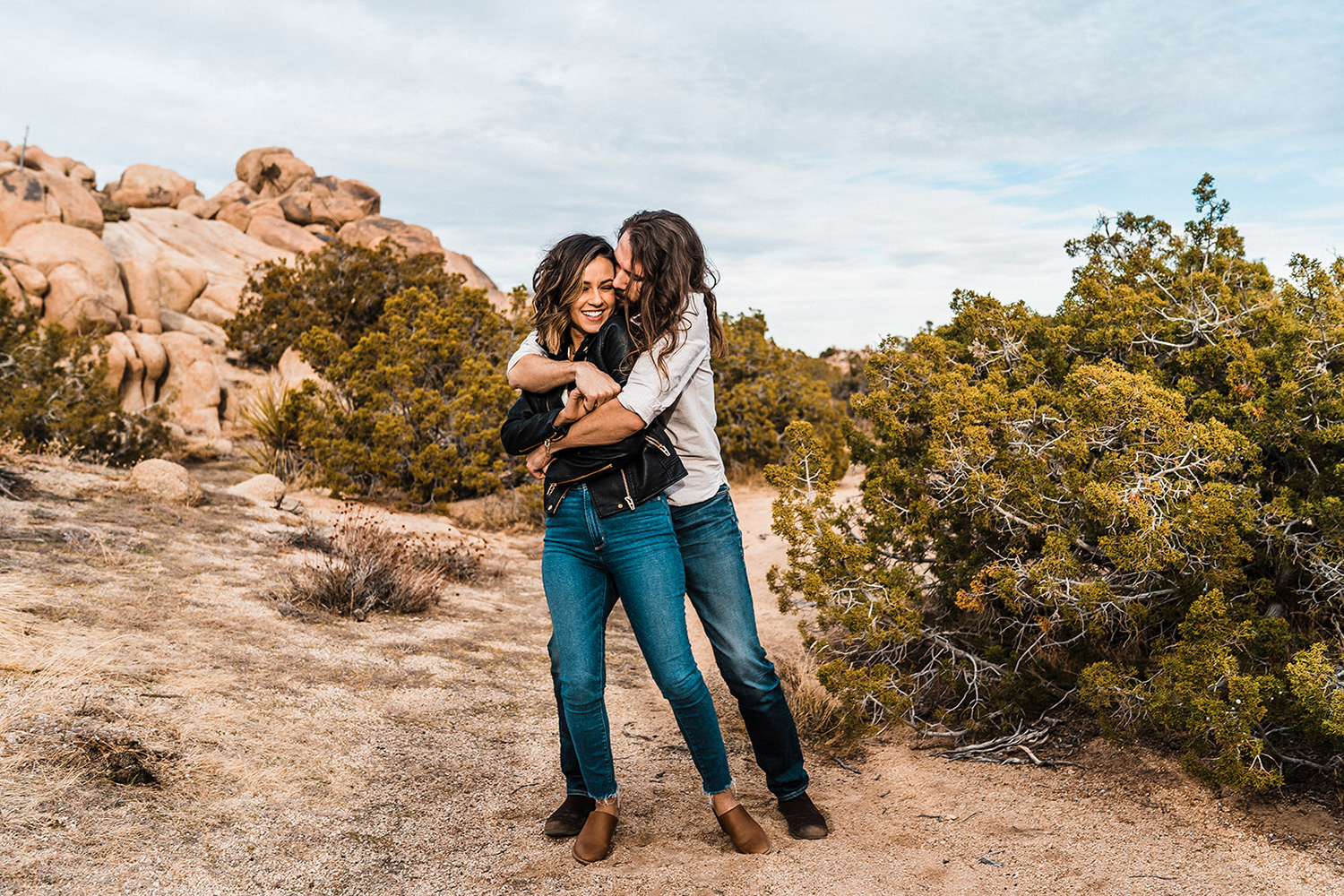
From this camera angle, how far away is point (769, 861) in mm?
3031

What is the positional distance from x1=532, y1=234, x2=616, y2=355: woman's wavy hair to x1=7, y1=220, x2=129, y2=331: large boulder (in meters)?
18.4

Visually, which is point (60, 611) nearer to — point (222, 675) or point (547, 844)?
point (222, 675)

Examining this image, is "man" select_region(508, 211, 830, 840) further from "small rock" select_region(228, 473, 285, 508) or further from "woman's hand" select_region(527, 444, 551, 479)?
"small rock" select_region(228, 473, 285, 508)

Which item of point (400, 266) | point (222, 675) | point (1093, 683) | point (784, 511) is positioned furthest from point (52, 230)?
point (1093, 683)

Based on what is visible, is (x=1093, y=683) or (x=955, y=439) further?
(x=955, y=439)

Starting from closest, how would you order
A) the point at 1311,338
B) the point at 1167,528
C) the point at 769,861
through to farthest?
1. the point at 769,861
2. the point at 1167,528
3. the point at 1311,338

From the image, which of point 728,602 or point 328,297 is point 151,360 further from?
point 728,602

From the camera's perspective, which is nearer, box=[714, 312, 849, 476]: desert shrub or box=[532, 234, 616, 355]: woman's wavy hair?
box=[532, 234, 616, 355]: woman's wavy hair

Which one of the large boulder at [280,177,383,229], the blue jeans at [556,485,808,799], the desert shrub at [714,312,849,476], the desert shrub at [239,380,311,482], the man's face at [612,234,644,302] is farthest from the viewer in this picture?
the large boulder at [280,177,383,229]

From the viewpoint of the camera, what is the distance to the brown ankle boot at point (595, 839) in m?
3.02

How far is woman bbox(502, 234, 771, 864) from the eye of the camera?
282cm

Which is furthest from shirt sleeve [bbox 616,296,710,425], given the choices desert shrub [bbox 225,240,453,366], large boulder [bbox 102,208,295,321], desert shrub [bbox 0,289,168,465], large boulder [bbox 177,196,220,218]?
large boulder [bbox 177,196,220,218]

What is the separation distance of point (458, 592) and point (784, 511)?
12.5ft

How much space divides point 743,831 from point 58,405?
37.7 feet
